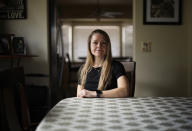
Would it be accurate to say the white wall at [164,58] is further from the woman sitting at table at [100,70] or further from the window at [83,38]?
the window at [83,38]

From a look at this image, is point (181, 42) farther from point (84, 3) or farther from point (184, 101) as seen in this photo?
point (84, 3)

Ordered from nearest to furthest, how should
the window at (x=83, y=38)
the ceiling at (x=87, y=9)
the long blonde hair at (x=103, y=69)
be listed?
the long blonde hair at (x=103, y=69) < the ceiling at (x=87, y=9) < the window at (x=83, y=38)

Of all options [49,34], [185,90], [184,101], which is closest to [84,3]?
[49,34]

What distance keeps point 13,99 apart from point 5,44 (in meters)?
2.02

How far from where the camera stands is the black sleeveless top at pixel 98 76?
1.69m

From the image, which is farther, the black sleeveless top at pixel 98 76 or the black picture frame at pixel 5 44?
the black picture frame at pixel 5 44

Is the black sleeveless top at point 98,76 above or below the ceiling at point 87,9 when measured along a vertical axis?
below

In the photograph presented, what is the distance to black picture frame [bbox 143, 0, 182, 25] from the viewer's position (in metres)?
3.05

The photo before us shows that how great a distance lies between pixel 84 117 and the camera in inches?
38.6

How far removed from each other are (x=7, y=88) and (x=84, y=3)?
662 centimetres

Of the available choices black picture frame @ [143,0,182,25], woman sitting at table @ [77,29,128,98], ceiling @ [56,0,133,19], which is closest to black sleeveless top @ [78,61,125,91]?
woman sitting at table @ [77,29,128,98]

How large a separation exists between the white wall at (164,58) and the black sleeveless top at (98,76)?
142 cm

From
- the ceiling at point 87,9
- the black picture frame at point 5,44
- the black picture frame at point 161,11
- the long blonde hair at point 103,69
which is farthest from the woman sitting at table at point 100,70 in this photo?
the ceiling at point 87,9

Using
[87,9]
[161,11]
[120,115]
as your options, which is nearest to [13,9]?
[161,11]
